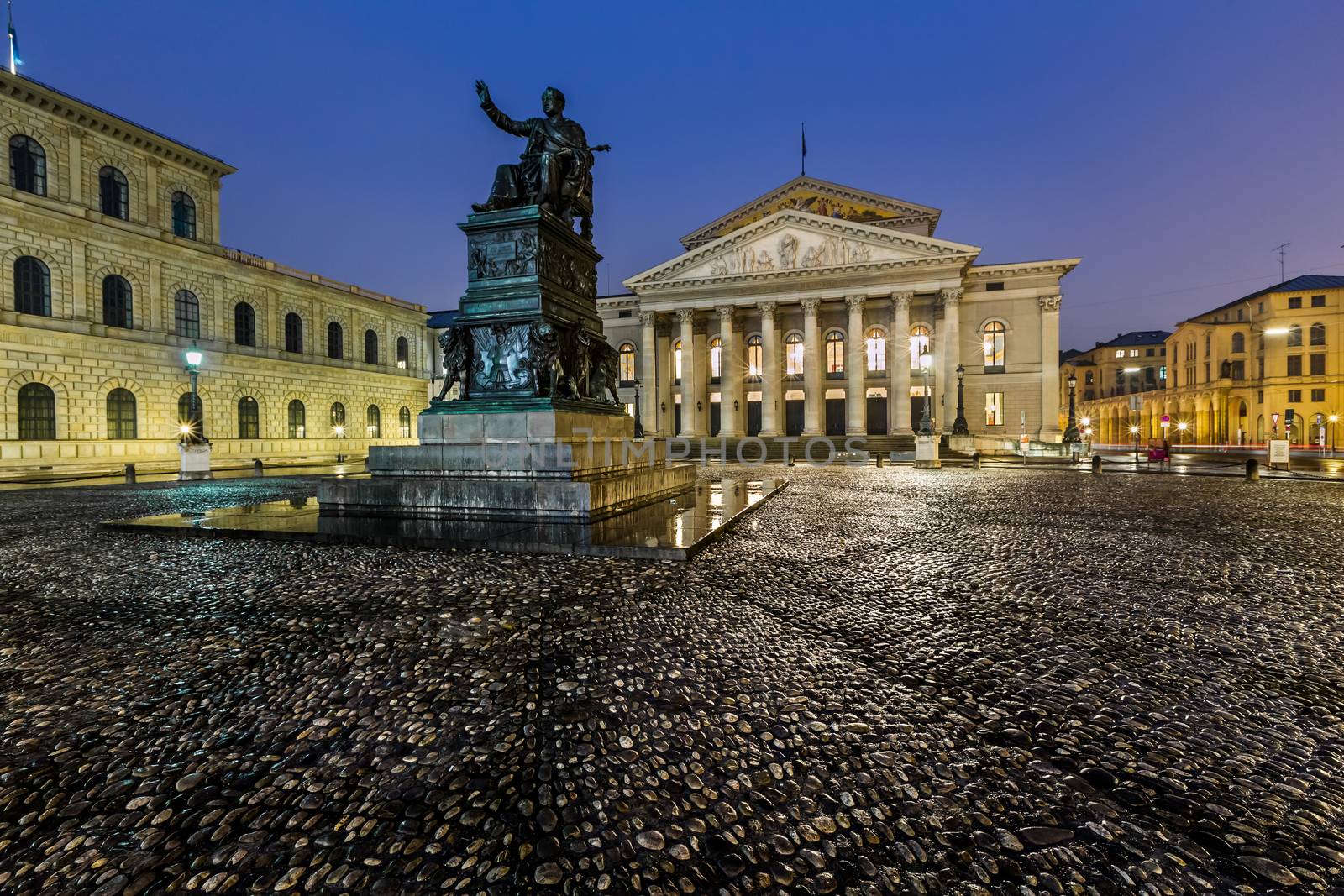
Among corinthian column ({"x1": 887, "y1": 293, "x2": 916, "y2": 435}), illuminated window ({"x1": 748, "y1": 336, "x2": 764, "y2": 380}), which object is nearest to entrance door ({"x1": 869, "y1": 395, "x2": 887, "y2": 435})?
corinthian column ({"x1": 887, "y1": 293, "x2": 916, "y2": 435})

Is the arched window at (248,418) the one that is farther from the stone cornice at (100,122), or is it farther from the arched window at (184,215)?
the stone cornice at (100,122)

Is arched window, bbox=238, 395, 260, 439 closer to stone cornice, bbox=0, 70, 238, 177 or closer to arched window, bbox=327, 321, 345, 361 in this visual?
arched window, bbox=327, 321, 345, 361

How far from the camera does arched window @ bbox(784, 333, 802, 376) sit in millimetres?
43562

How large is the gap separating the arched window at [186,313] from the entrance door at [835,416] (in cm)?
4010

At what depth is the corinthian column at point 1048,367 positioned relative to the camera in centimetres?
3881

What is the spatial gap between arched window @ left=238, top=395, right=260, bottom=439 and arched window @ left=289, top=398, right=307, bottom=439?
6.77ft

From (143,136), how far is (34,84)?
13.4 feet

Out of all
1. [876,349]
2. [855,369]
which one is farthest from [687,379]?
[876,349]

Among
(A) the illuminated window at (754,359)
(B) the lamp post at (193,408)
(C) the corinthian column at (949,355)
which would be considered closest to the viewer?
(B) the lamp post at (193,408)

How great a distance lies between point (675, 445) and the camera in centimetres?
3553

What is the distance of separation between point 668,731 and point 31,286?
3589cm

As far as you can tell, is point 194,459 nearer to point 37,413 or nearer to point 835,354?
point 37,413

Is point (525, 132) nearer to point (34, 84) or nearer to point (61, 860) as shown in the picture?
point (61, 860)

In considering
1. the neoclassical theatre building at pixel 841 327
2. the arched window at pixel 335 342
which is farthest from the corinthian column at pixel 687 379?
the arched window at pixel 335 342
